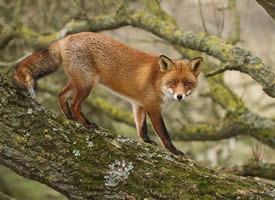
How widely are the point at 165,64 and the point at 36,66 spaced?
2.14m

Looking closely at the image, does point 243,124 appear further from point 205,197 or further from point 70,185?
point 70,185

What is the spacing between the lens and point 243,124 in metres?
7.66

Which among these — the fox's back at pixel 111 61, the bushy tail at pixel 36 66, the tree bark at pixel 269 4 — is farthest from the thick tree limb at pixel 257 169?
the bushy tail at pixel 36 66

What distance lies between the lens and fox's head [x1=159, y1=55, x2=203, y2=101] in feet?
21.2

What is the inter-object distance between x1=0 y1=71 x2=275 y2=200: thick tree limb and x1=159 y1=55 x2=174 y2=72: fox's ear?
2.63m

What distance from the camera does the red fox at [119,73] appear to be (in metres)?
5.98

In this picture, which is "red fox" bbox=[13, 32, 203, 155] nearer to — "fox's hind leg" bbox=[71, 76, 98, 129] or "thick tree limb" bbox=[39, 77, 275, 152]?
"fox's hind leg" bbox=[71, 76, 98, 129]

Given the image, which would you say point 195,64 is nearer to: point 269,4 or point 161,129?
point 161,129

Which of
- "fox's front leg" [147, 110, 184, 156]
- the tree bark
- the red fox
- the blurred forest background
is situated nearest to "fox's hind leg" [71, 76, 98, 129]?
the red fox

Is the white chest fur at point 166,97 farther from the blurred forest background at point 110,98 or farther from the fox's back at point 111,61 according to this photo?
the blurred forest background at point 110,98

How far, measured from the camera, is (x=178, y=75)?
657 centimetres

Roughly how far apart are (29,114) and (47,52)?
227 cm

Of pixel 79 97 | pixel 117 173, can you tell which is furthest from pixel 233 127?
pixel 117 173

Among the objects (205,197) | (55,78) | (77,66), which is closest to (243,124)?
(77,66)
